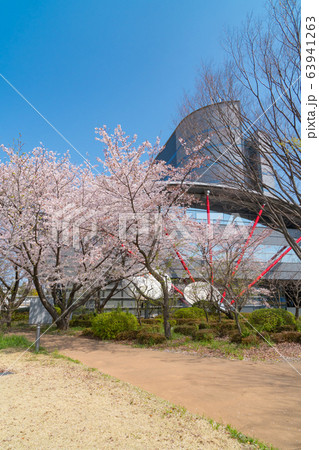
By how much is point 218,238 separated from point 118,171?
819cm

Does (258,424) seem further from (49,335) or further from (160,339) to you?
(49,335)

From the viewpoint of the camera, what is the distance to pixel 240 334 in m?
9.59

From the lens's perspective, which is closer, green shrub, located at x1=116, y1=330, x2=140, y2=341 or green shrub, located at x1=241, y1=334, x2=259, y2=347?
green shrub, located at x1=241, y1=334, x2=259, y2=347

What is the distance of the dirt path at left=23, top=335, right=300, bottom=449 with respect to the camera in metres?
3.58

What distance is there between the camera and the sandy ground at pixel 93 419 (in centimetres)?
305

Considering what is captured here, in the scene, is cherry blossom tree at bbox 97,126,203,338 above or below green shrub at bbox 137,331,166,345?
above

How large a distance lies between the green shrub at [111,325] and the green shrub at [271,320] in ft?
17.5

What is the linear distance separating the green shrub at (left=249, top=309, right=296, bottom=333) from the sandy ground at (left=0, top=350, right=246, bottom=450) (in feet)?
27.4

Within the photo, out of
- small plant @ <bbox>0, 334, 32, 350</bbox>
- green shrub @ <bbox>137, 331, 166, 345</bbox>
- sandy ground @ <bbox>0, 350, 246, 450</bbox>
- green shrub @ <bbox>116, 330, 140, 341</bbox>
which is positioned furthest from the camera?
green shrub @ <bbox>116, 330, 140, 341</bbox>

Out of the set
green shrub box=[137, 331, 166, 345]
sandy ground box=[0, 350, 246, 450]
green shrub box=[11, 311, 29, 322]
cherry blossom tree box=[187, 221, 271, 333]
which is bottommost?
green shrub box=[11, 311, 29, 322]

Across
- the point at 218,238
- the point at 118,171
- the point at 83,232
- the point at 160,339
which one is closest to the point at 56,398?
the point at 160,339

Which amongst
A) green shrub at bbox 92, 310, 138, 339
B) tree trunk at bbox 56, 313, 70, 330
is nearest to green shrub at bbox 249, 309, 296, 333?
green shrub at bbox 92, 310, 138, 339

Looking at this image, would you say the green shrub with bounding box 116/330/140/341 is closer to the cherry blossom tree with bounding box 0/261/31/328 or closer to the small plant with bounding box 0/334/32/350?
the small plant with bounding box 0/334/32/350

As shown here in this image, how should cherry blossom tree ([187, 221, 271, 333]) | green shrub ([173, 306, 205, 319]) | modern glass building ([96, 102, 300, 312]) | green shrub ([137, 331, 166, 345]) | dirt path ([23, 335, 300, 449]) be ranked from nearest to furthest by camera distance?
dirt path ([23, 335, 300, 449]), modern glass building ([96, 102, 300, 312]), green shrub ([137, 331, 166, 345]), cherry blossom tree ([187, 221, 271, 333]), green shrub ([173, 306, 205, 319])
